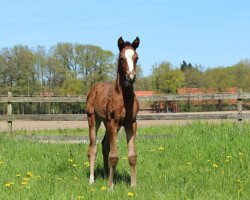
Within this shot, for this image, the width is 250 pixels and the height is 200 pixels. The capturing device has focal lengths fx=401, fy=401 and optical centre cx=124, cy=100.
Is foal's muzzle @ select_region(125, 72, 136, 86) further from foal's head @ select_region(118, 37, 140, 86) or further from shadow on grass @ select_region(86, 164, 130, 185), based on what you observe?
shadow on grass @ select_region(86, 164, 130, 185)

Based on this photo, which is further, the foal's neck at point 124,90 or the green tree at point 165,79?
the green tree at point 165,79

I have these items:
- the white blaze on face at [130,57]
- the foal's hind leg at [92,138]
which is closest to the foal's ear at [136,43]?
the white blaze on face at [130,57]

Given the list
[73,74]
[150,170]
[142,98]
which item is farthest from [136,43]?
[73,74]

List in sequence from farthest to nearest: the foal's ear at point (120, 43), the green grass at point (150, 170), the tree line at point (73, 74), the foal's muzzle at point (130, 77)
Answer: the tree line at point (73, 74) < the foal's ear at point (120, 43) < the foal's muzzle at point (130, 77) < the green grass at point (150, 170)

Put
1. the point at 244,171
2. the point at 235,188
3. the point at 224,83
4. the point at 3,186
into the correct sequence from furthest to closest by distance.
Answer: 1. the point at 224,83
2. the point at 244,171
3. the point at 3,186
4. the point at 235,188

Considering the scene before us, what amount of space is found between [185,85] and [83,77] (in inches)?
748

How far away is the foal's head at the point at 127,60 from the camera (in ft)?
17.4

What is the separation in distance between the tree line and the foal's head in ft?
127

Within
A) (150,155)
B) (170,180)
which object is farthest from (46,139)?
(170,180)

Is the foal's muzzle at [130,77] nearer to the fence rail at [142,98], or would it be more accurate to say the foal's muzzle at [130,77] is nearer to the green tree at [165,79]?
the fence rail at [142,98]

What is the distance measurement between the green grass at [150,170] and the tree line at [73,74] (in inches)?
1428

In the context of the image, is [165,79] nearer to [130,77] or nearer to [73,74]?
[73,74]

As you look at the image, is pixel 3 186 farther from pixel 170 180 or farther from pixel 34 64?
pixel 34 64

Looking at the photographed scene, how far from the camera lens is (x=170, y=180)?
5926 mm
